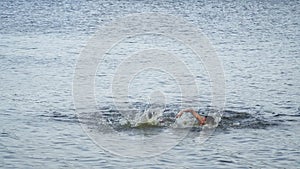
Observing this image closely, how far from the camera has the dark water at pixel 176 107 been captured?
17.3 meters

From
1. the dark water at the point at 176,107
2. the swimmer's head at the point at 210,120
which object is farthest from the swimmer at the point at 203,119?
the dark water at the point at 176,107

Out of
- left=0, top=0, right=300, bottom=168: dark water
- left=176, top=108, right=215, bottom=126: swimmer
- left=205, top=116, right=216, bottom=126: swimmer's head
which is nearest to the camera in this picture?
left=0, top=0, right=300, bottom=168: dark water

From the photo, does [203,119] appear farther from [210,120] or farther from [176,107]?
[176,107]

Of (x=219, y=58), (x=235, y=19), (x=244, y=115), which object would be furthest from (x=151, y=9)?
(x=244, y=115)

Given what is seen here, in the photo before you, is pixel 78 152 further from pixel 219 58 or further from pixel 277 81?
pixel 219 58

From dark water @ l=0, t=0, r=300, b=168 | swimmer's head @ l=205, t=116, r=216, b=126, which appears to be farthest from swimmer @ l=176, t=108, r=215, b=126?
dark water @ l=0, t=0, r=300, b=168

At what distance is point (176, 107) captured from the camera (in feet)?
74.6

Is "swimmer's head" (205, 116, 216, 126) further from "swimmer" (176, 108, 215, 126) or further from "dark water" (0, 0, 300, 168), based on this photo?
"dark water" (0, 0, 300, 168)

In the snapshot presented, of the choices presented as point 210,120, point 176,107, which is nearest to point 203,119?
point 210,120

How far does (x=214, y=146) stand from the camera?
1841 centimetres

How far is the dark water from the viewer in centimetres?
1730

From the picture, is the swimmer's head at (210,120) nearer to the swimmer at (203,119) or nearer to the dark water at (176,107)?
the swimmer at (203,119)

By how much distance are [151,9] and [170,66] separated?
108 ft

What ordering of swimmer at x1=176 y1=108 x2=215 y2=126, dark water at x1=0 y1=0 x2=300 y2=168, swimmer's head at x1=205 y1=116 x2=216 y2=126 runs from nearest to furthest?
dark water at x1=0 y1=0 x2=300 y2=168 < swimmer at x1=176 y1=108 x2=215 y2=126 < swimmer's head at x1=205 y1=116 x2=216 y2=126
